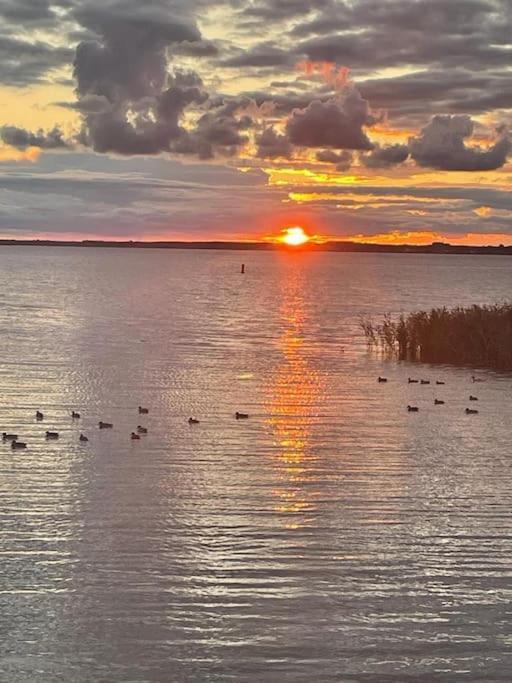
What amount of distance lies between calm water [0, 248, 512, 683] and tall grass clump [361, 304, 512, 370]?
19.4 ft

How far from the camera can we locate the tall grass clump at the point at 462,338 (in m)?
37.8

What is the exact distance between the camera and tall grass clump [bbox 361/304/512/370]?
37.8 metres

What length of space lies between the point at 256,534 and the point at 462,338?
26.9 metres

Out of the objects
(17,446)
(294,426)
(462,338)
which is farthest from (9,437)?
(462,338)

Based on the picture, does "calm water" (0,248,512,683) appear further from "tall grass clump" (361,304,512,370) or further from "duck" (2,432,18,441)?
"tall grass clump" (361,304,512,370)

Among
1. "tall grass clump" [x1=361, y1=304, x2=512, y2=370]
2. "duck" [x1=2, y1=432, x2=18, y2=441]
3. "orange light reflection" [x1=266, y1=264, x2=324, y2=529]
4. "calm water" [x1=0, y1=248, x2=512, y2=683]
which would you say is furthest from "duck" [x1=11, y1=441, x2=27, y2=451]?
"tall grass clump" [x1=361, y1=304, x2=512, y2=370]

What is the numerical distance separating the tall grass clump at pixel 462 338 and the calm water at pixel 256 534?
5.91 metres

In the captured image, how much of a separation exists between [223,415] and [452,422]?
236 inches

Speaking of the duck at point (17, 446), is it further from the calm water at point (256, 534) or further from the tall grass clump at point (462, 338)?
the tall grass clump at point (462, 338)

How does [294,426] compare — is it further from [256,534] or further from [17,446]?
[256,534]

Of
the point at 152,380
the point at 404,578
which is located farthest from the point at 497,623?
the point at 152,380

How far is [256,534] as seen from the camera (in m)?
13.9

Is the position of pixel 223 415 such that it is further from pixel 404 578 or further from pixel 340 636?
pixel 340 636

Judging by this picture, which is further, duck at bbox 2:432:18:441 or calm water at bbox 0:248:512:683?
duck at bbox 2:432:18:441
